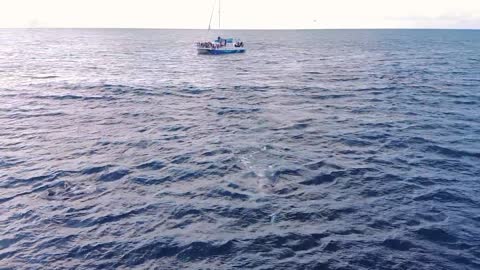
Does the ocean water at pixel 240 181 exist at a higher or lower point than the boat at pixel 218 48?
lower

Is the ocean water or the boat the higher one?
the boat

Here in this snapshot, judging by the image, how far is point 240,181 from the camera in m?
22.1

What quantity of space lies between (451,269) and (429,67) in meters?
67.3

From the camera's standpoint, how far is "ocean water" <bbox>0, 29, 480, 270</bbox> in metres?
15.6

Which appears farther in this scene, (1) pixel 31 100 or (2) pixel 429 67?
(2) pixel 429 67

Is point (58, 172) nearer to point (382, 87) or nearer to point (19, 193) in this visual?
point (19, 193)

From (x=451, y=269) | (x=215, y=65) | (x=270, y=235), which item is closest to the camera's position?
(x=451, y=269)

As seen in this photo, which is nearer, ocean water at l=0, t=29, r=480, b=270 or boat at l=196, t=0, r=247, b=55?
ocean water at l=0, t=29, r=480, b=270

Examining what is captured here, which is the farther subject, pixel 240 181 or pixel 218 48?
pixel 218 48

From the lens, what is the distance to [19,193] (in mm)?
20531

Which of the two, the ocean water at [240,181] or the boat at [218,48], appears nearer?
the ocean water at [240,181]

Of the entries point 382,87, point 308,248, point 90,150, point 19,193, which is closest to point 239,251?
point 308,248

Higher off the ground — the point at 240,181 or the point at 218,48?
the point at 218,48

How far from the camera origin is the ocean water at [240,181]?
613 inches
